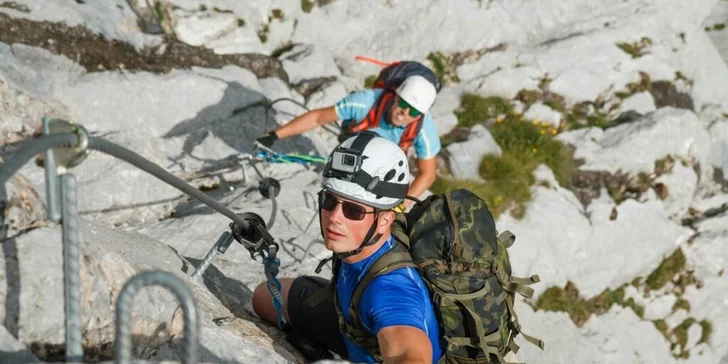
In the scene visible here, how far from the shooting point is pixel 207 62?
12.2 meters

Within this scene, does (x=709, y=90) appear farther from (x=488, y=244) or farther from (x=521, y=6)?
(x=488, y=244)

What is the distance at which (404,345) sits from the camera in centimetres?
387

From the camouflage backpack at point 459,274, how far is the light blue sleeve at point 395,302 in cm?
8

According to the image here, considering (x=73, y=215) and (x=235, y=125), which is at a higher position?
(x=235, y=125)

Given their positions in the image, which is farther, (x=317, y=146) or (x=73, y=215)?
(x=317, y=146)

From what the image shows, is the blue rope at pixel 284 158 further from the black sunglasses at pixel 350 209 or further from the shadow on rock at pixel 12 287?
the shadow on rock at pixel 12 287

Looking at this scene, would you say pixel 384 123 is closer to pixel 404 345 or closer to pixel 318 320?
pixel 318 320

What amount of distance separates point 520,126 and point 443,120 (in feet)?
5.97

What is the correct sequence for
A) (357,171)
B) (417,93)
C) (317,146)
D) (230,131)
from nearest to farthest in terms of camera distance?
(357,171)
(417,93)
(230,131)
(317,146)

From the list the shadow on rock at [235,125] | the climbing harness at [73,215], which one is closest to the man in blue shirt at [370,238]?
the climbing harness at [73,215]

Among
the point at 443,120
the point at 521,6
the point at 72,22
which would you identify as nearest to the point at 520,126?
the point at 443,120

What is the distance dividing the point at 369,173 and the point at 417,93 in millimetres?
4008

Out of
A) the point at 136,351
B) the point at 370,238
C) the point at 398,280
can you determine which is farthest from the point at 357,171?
the point at 136,351

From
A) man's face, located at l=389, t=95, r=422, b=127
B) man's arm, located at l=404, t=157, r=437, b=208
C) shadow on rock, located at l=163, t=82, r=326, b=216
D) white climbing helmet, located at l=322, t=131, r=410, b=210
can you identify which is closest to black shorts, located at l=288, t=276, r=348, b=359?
white climbing helmet, located at l=322, t=131, r=410, b=210
